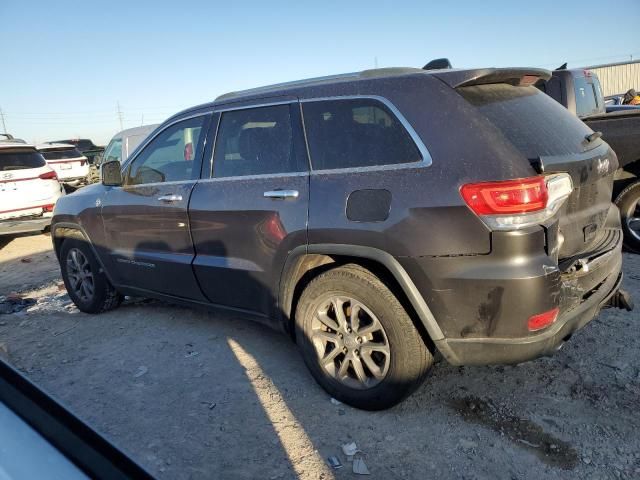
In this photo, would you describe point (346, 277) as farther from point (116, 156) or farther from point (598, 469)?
point (116, 156)

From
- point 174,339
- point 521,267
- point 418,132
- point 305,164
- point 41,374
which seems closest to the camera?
point 521,267

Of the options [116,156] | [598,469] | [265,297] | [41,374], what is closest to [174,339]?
[41,374]

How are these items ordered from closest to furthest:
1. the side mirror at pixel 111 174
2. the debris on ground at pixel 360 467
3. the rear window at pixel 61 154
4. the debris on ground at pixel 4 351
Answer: the debris on ground at pixel 360 467 → the debris on ground at pixel 4 351 → the side mirror at pixel 111 174 → the rear window at pixel 61 154

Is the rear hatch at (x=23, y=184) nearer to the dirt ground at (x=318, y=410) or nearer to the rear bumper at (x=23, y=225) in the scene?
the rear bumper at (x=23, y=225)

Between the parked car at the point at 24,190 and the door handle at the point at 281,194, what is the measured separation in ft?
23.4

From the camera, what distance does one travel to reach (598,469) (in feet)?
7.67

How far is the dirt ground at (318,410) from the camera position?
2.49 m

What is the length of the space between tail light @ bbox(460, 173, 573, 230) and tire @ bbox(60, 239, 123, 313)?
3.74 metres

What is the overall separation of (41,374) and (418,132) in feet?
11.0

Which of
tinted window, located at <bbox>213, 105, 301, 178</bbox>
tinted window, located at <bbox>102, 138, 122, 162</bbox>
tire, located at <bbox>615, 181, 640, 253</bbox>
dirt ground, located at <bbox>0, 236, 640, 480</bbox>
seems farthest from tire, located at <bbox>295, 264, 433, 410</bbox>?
tinted window, located at <bbox>102, 138, 122, 162</bbox>

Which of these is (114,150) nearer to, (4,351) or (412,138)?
(4,351)

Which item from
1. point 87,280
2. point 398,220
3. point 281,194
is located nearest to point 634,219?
point 398,220

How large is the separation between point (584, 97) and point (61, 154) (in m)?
14.6

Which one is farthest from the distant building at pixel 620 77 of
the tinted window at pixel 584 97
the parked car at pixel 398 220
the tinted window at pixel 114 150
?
the parked car at pixel 398 220
